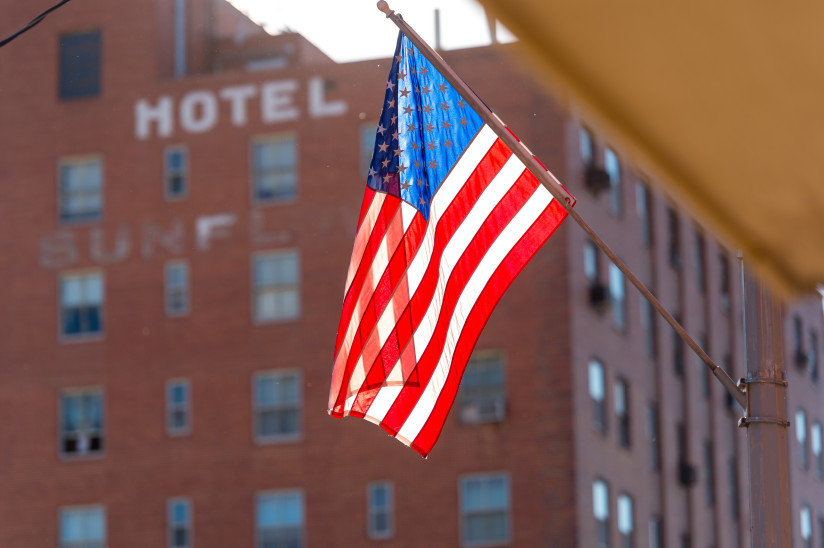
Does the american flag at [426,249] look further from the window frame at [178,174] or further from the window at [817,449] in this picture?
the window at [817,449]

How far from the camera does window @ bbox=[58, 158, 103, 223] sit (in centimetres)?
4400

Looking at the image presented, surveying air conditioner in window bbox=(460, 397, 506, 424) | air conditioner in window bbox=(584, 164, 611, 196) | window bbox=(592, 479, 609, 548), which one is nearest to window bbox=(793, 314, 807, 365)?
air conditioner in window bbox=(584, 164, 611, 196)

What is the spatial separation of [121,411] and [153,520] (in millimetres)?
3034

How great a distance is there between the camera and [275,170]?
140ft

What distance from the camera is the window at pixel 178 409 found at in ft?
137

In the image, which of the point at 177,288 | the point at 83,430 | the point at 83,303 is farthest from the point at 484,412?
the point at 83,303

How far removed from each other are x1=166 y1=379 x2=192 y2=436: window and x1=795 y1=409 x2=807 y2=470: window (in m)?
23.9

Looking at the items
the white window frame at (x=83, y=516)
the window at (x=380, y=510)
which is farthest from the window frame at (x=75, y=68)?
the window at (x=380, y=510)

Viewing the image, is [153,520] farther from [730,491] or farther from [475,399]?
[730,491]

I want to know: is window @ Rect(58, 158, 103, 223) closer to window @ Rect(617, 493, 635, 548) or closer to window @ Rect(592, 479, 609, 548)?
window @ Rect(592, 479, 609, 548)

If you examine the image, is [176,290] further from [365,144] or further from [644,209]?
[644,209]

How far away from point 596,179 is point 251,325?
385 inches

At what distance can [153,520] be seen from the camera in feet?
136

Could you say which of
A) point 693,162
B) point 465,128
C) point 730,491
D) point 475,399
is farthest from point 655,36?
point 730,491
